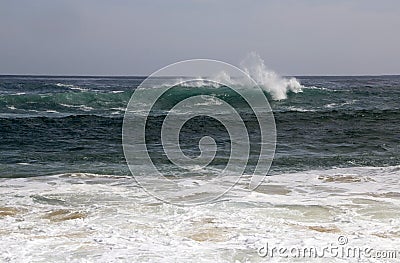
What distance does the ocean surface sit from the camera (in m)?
5.15

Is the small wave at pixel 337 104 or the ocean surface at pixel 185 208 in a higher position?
the small wave at pixel 337 104

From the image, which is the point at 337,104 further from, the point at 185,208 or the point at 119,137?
the point at 185,208

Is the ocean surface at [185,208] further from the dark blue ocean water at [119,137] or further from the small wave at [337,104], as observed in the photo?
the small wave at [337,104]

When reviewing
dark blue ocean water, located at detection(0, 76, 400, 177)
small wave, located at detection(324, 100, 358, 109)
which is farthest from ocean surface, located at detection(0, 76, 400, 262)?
small wave, located at detection(324, 100, 358, 109)

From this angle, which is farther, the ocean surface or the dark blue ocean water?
the dark blue ocean water

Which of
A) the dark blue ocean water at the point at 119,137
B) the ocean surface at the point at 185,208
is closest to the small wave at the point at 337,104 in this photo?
the dark blue ocean water at the point at 119,137

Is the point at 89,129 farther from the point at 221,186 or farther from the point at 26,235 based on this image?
the point at 26,235

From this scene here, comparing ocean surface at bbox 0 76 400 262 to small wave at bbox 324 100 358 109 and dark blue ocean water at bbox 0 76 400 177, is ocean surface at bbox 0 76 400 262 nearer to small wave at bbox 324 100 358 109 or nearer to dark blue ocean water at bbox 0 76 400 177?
dark blue ocean water at bbox 0 76 400 177

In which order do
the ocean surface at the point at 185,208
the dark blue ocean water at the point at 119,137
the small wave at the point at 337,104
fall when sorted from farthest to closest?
the small wave at the point at 337,104 < the dark blue ocean water at the point at 119,137 < the ocean surface at the point at 185,208

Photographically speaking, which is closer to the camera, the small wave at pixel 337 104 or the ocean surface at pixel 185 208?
the ocean surface at pixel 185 208

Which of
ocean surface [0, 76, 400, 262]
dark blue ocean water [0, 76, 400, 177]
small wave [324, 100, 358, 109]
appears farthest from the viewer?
small wave [324, 100, 358, 109]

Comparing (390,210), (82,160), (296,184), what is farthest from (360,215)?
(82,160)

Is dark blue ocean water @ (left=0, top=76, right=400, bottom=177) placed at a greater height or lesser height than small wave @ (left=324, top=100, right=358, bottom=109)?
lesser

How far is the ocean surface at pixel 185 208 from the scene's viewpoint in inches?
203
